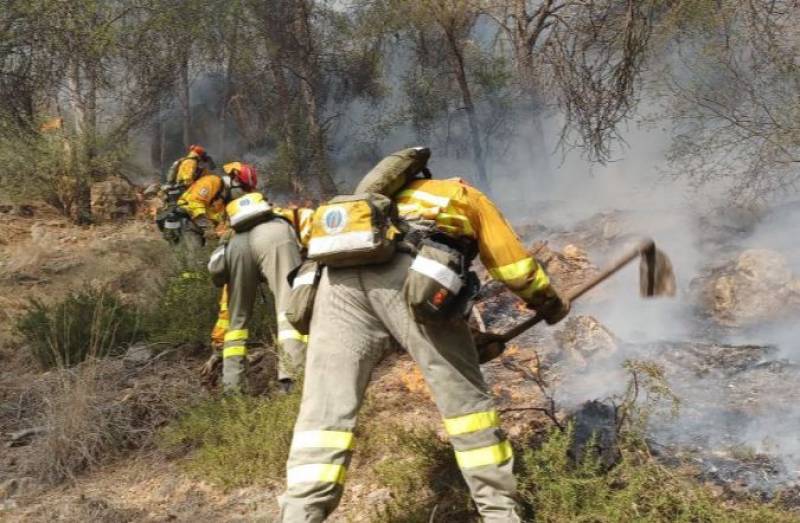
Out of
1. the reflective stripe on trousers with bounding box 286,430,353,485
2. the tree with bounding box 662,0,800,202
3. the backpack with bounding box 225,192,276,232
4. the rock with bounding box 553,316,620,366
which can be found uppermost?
the tree with bounding box 662,0,800,202

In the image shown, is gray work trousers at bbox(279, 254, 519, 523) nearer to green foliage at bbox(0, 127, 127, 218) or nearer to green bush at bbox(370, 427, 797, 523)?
green bush at bbox(370, 427, 797, 523)

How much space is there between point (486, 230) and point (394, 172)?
1.36 ft

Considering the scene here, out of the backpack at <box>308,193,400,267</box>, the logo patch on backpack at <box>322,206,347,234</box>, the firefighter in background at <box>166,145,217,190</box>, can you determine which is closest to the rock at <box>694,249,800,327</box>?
the backpack at <box>308,193,400,267</box>

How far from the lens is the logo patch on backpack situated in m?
2.57

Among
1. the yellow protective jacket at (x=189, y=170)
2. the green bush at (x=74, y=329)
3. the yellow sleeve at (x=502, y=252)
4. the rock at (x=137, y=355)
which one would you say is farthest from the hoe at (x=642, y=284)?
the yellow protective jacket at (x=189, y=170)

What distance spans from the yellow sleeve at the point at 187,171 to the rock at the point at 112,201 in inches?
204

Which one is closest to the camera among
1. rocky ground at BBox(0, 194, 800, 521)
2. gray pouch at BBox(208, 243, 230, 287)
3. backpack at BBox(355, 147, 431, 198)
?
backpack at BBox(355, 147, 431, 198)

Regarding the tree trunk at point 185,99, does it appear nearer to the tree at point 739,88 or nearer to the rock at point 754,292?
the tree at point 739,88

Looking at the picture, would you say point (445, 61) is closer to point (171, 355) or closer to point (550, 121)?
point (550, 121)

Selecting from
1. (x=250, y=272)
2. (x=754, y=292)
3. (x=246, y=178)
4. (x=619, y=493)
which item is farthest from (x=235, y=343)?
(x=754, y=292)

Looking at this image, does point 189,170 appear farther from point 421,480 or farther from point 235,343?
point 421,480

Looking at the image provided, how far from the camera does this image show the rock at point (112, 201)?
11227 mm

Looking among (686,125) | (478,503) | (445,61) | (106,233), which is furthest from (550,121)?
(478,503)

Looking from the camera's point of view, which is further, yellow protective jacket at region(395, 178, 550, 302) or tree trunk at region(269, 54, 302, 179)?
tree trunk at region(269, 54, 302, 179)
